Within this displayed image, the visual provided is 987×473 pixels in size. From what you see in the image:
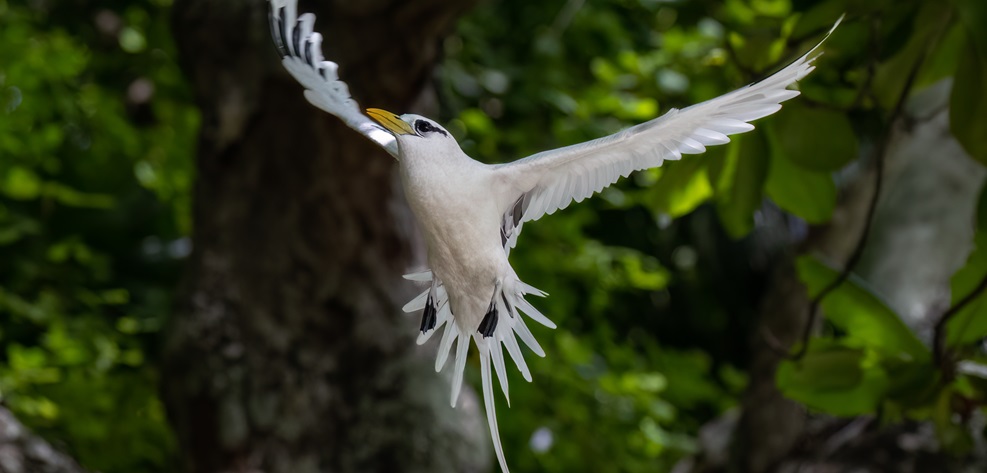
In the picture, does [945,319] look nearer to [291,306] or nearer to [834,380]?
[834,380]

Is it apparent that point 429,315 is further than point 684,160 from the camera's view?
No

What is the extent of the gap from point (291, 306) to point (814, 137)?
126 centimetres

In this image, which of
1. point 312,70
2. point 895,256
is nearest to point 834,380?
point 312,70

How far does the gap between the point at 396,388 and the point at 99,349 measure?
0.75m

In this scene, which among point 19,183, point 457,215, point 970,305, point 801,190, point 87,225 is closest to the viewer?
point 457,215

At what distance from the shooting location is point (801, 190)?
4.42ft

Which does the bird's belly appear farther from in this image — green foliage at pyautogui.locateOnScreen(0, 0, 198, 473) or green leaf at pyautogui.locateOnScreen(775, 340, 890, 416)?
green foliage at pyautogui.locateOnScreen(0, 0, 198, 473)

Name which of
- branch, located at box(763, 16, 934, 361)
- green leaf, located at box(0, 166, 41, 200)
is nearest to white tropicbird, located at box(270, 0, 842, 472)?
branch, located at box(763, 16, 934, 361)

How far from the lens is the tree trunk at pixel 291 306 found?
2154 millimetres

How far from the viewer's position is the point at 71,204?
Result: 265cm

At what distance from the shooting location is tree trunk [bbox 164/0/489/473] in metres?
2.15

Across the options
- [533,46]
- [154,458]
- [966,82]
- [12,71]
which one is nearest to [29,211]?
[12,71]

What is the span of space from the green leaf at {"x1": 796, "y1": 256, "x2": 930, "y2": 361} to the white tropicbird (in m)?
0.69

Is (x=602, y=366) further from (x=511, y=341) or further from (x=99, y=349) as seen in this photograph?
(x=511, y=341)
